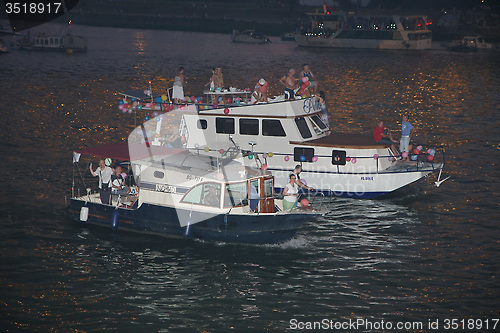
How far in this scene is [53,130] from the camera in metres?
49.5

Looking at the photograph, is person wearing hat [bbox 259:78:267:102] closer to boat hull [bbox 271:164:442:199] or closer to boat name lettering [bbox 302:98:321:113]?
boat name lettering [bbox 302:98:321:113]

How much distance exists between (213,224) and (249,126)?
792cm

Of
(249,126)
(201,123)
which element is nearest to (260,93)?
(249,126)

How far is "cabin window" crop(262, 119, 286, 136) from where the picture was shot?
106 feet

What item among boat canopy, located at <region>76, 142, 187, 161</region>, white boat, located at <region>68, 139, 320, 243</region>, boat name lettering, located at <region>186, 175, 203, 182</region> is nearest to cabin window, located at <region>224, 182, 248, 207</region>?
white boat, located at <region>68, 139, 320, 243</region>

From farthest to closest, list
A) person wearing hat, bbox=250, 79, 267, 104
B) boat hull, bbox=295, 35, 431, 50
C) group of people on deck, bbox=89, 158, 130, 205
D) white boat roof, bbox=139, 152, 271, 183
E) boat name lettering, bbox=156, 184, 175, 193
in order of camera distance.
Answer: boat hull, bbox=295, 35, 431, 50, person wearing hat, bbox=250, 79, 267, 104, group of people on deck, bbox=89, 158, 130, 205, boat name lettering, bbox=156, 184, 175, 193, white boat roof, bbox=139, 152, 271, 183

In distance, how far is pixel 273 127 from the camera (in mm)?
32312

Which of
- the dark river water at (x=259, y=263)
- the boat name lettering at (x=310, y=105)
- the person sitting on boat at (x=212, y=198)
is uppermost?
the boat name lettering at (x=310, y=105)

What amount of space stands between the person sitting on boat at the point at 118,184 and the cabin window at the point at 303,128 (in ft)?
29.2

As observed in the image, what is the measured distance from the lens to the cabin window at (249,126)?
1283 inches

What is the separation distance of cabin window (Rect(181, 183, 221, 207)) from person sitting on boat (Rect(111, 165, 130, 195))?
3102 millimetres

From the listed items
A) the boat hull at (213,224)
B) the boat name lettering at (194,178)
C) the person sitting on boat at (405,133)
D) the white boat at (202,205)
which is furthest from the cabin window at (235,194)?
the person sitting on boat at (405,133)

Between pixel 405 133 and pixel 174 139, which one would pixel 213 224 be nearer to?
pixel 174 139

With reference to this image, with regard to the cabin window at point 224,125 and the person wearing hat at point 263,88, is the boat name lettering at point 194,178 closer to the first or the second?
the cabin window at point 224,125
